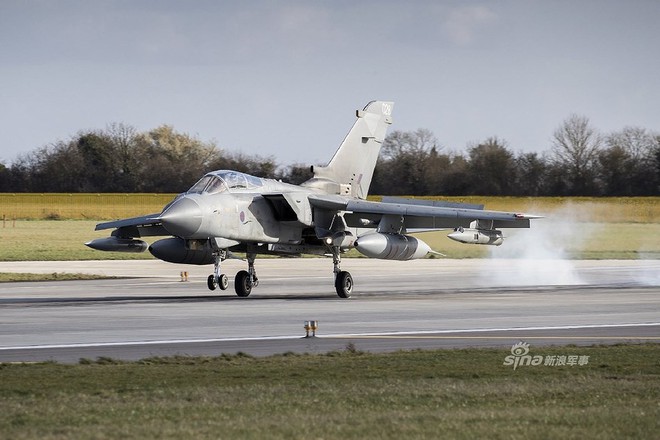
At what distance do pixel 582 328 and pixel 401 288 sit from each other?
40.4 feet

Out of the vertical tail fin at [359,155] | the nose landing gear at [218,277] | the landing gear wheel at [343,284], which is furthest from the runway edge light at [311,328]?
the vertical tail fin at [359,155]

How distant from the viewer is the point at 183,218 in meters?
24.2

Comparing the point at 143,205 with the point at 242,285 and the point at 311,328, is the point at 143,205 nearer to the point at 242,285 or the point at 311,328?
the point at 242,285

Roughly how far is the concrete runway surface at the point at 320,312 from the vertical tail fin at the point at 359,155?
3025mm

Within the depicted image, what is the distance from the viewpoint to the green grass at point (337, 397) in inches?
372

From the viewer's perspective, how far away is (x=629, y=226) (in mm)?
63469

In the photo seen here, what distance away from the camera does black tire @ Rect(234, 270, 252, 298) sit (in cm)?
2730

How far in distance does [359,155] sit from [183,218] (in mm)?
8373

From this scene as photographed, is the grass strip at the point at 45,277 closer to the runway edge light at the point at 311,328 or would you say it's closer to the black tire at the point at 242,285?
the black tire at the point at 242,285

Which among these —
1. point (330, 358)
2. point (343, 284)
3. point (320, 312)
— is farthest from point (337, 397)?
point (343, 284)

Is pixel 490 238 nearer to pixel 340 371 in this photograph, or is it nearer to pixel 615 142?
pixel 340 371

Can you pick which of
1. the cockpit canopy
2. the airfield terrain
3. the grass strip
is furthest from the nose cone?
→ the grass strip

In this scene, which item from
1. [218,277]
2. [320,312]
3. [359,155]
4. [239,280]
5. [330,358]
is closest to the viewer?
[330,358]

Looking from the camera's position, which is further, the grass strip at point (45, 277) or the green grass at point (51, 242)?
the green grass at point (51, 242)
